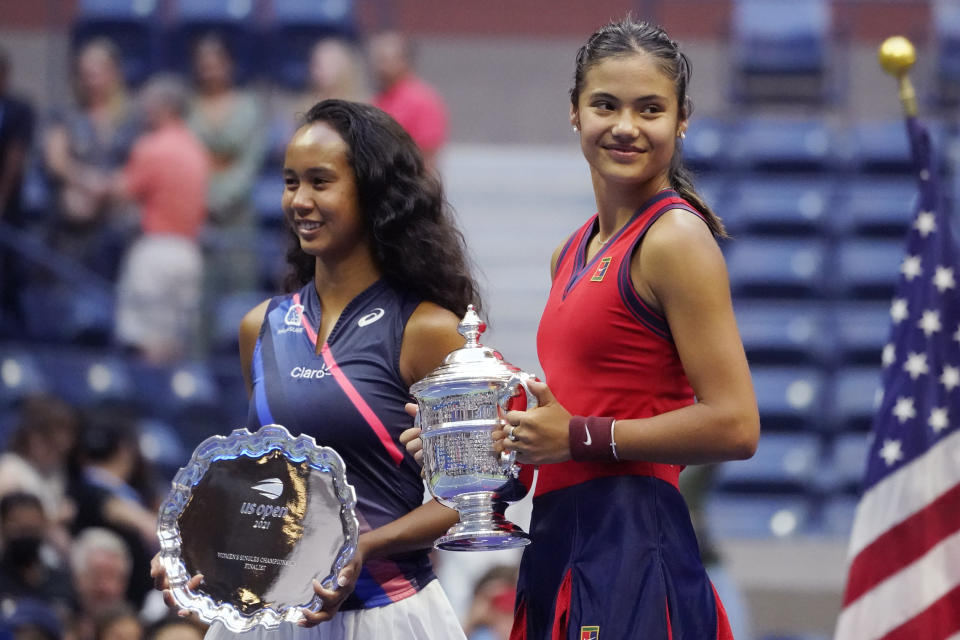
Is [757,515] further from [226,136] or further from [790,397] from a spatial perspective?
[226,136]

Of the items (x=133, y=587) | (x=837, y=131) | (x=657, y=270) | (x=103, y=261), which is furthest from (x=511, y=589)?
(x=837, y=131)

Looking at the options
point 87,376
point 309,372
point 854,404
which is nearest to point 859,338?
point 854,404

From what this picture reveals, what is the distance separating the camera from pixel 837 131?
411 inches

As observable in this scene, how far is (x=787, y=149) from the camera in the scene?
1026 centimetres

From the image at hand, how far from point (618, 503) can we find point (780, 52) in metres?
8.49

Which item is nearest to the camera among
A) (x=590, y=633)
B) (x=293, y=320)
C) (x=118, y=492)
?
(x=590, y=633)

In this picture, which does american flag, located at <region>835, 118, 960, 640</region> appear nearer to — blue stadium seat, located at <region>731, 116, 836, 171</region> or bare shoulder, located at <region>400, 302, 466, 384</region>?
bare shoulder, located at <region>400, 302, 466, 384</region>

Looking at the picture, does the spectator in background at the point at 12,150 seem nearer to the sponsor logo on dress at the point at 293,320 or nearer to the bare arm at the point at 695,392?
the sponsor logo on dress at the point at 293,320

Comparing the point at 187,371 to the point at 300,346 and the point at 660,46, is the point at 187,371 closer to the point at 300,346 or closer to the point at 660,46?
the point at 300,346

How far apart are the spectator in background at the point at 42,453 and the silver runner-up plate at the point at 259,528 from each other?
380cm

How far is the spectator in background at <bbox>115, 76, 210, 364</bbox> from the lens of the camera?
7.60 meters

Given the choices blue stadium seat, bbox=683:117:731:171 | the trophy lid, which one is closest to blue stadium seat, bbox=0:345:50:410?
blue stadium seat, bbox=683:117:731:171

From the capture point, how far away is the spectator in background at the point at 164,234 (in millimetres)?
7598

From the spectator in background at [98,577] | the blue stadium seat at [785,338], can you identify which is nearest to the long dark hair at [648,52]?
the spectator in background at [98,577]
